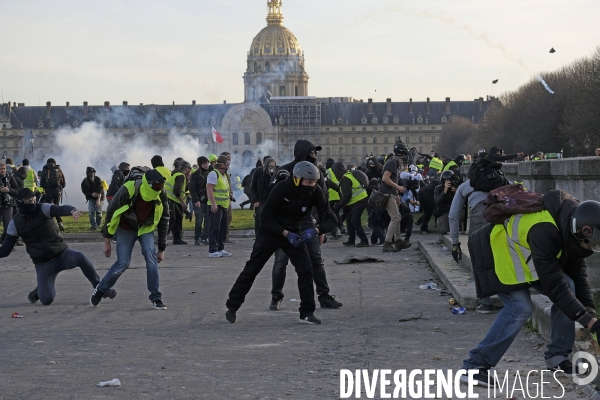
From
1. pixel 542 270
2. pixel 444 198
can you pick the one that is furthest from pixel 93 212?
pixel 542 270

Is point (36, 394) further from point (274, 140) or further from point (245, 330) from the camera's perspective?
point (274, 140)

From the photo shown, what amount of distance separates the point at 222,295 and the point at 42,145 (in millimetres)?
117434

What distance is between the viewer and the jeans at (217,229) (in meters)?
17.4

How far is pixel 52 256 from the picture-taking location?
1131 centimetres

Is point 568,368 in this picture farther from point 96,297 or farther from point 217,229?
point 217,229

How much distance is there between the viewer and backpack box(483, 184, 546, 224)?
20.8 ft

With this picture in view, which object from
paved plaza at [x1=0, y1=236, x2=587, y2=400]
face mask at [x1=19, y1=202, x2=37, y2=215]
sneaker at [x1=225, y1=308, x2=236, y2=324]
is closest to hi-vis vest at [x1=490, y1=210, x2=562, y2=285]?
paved plaza at [x1=0, y1=236, x2=587, y2=400]

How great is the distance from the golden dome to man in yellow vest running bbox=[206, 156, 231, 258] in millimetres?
168709

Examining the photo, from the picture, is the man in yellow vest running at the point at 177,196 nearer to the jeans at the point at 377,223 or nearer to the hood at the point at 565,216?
the jeans at the point at 377,223

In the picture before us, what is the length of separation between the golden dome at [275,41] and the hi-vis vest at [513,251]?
590 feet

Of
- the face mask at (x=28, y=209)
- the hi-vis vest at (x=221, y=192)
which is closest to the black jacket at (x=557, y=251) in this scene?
the face mask at (x=28, y=209)

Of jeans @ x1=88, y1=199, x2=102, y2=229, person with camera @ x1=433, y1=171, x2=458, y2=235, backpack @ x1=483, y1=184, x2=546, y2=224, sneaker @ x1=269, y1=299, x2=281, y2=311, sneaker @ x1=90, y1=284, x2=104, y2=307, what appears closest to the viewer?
backpack @ x1=483, y1=184, x2=546, y2=224

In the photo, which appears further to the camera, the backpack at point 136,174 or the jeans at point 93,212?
the jeans at point 93,212

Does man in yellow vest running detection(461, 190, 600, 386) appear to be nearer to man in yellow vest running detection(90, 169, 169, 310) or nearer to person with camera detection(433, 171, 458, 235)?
man in yellow vest running detection(90, 169, 169, 310)
